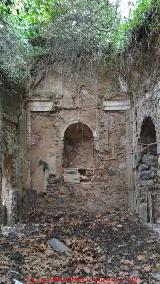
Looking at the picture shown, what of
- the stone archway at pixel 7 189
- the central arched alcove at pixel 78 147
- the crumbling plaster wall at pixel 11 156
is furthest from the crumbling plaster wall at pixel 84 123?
the stone archway at pixel 7 189

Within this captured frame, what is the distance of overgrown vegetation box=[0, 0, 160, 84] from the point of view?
8391mm

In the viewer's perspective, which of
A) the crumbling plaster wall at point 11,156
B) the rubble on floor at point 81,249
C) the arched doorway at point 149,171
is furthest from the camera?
the crumbling plaster wall at point 11,156

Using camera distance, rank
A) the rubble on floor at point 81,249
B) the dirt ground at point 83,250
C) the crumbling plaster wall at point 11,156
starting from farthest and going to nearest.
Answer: the crumbling plaster wall at point 11,156, the rubble on floor at point 81,249, the dirt ground at point 83,250

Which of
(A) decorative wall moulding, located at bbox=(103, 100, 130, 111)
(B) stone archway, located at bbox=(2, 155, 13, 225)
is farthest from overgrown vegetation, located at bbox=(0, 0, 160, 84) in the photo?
(B) stone archway, located at bbox=(2, 155, 13, 225)

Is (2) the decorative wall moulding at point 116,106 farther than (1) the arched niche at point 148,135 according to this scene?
Yes

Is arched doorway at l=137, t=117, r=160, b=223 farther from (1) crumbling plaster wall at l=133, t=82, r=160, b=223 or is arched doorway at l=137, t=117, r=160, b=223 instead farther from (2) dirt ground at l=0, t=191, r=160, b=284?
(2) dirt ground at l=0, t=191, r=160, b=284

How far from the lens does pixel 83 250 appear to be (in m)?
6.30

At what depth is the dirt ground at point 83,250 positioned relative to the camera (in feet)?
16.7

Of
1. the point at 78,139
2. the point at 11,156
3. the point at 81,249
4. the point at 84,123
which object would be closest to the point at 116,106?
the point at 84,123

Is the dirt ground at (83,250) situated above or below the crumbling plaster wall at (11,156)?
below

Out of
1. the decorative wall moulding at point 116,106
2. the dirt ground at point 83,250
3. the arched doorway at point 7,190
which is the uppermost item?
the decorative wall moulding at point 116,106

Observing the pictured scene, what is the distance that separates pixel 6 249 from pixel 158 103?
4.04 meters

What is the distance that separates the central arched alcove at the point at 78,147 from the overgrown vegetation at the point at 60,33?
2.07 metres

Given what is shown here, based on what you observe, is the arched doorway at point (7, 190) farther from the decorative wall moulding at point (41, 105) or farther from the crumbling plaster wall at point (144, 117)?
the crumbling plaster wall at point (144, 117)
